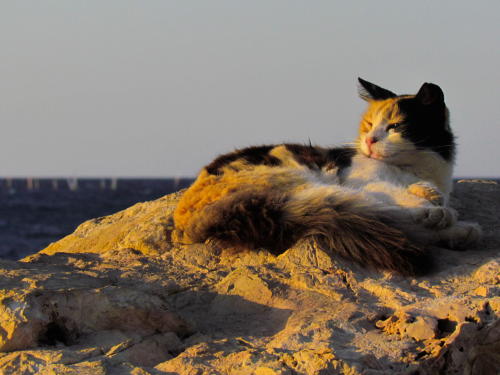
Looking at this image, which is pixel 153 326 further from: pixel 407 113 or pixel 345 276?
pixel 407 113

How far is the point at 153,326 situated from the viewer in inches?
95.0

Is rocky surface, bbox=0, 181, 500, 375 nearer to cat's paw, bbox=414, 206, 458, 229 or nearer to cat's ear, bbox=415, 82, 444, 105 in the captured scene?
cat's paw, bbox=414, 206, 458, 229

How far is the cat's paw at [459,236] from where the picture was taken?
10.7 feet

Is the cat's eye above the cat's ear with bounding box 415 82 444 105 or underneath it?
underneath

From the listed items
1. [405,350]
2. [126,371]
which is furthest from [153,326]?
[405,350]

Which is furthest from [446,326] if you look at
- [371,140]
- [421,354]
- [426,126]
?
[426,126]

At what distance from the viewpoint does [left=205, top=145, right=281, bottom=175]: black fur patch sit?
12.7ft

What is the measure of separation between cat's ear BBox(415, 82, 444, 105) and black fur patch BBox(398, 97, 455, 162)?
2 cm

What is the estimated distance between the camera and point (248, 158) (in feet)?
12.9

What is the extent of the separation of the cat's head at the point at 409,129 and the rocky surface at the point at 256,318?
0.85 meters

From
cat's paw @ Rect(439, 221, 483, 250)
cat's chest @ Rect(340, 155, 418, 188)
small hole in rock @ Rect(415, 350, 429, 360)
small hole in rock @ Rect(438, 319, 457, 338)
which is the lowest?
small hole in rock @ Rect(415, 350, 429, 360)

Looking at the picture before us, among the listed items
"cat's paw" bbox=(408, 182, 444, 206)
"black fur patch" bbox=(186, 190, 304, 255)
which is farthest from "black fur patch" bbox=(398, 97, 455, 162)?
"black fur patch" bbox=(186, 190, 304, 255)

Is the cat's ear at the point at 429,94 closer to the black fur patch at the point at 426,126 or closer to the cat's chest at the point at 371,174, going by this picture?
the black fur patch at the point at 426,126

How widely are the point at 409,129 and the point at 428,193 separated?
584 millimetres
